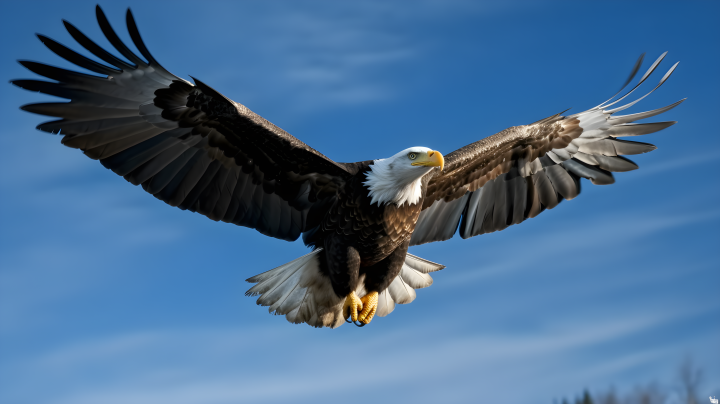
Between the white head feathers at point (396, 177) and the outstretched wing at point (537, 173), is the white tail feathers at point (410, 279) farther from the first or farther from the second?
the white head feathers at point (396, 177)

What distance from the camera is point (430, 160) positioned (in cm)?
551

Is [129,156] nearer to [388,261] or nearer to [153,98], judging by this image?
→ [153,98]

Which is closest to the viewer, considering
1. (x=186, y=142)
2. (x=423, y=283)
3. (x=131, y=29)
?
(x=131, y=29)

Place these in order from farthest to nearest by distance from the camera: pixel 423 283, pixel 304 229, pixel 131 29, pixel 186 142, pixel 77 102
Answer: pixel 423 283 < pixel 304 229 < pixel 186 142 < pixel 77 102 < pixel 131 29

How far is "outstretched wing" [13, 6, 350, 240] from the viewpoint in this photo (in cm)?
534

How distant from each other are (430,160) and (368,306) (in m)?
1.57

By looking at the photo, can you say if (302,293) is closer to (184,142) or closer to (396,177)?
(396,177)

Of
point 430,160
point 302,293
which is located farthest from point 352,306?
point 430,160

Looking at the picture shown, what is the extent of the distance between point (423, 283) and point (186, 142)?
2.84 metres

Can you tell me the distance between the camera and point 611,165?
23.2 ft

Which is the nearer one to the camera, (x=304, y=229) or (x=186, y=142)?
(x=186, y=142)

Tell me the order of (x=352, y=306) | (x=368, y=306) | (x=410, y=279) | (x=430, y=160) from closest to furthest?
1. (x=430, y=160)
2. (x=352, y=306)
3. (x=368, y=306)
4. (x=410, y=279)

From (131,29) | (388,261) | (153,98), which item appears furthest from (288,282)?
(131,29)

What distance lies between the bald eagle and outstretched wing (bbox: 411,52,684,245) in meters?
0.02
